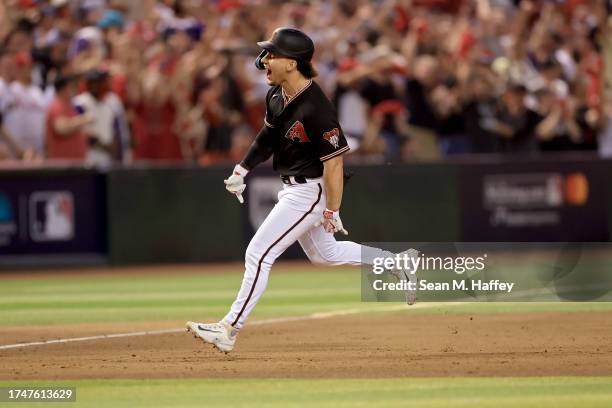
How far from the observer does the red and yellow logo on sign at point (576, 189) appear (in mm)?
21016

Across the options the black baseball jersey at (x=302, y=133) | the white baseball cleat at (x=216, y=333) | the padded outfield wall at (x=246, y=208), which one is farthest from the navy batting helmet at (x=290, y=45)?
the padded outfield wall at (x=246, y=208)

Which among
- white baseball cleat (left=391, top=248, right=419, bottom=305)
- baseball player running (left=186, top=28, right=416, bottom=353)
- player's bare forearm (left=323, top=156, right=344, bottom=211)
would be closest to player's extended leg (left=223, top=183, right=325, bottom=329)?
baseball player running (left=186, top=28, right=416, bottom=353)

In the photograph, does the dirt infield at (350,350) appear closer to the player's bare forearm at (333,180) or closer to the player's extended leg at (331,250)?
the player's extended leg at (331,250)

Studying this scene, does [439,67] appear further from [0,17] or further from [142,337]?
[142,337]

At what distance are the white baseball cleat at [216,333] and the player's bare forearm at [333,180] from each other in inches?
48.2

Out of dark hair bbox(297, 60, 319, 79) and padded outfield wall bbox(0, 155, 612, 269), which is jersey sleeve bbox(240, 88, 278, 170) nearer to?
dark hair bbox(297, 60, 319, 79)

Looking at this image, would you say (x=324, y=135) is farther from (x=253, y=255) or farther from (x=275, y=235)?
(x=253, y=255)

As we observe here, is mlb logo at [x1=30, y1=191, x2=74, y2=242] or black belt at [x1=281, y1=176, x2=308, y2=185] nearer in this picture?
black belt at [x1=281, y1=176, x2=308, y2=185]

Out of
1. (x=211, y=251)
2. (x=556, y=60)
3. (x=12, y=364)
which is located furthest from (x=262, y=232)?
(x=556, y=60)

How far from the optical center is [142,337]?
453 inches

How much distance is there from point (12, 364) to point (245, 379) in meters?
2.05

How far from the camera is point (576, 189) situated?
21094 mm

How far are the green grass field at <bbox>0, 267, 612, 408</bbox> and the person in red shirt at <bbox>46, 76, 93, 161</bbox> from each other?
1918 mm

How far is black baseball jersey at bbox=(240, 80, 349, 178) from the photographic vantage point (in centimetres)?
984
